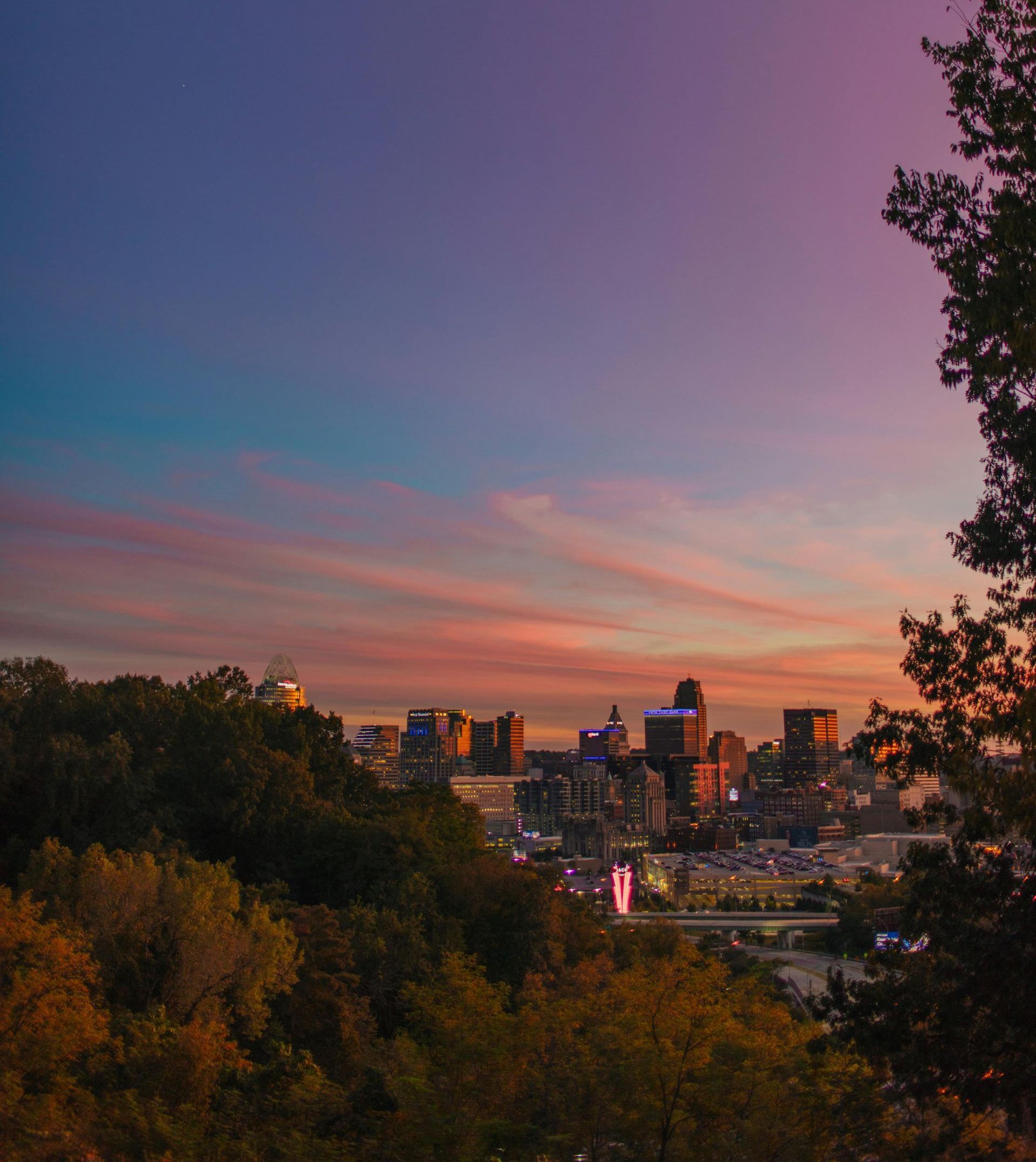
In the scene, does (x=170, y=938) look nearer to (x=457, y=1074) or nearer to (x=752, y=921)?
(x=457, y=1074)

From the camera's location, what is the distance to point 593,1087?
843 inches

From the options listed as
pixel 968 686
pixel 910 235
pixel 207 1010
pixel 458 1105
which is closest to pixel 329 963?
pixel 207 1010

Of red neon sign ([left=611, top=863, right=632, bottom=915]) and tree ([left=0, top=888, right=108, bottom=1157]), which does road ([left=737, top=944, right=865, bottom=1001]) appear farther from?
tree ([left=0, top=888, right=108, bottom=1157])

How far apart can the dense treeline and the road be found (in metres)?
20.4

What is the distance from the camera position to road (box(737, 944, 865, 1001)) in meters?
63.0

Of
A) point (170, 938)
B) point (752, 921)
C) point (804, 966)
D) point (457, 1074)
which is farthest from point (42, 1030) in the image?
→ point (752, 921)

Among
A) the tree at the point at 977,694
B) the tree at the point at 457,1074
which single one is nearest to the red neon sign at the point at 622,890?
the tree at the point at 457,1074

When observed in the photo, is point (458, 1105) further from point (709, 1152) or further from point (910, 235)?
point (910, 235)

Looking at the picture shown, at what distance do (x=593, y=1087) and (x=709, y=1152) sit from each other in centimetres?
258

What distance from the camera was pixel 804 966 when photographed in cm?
7938

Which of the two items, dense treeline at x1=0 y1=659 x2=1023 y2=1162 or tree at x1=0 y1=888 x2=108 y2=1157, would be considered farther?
dense treeline at x1=0 y1=659 x2=1023 y2=1162

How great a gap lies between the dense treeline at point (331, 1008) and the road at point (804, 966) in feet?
66.9

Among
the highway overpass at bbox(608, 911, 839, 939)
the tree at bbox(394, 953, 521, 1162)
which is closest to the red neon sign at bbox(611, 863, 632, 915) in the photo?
the highway overpass at bbox(608, 911, 839, 939)

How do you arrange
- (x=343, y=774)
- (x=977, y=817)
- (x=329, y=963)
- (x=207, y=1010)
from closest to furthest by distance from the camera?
1. (x=977, y=817)
2. (x=207, y=1010)
3. (x=329, y=963)
4. (x=343, y=774)
